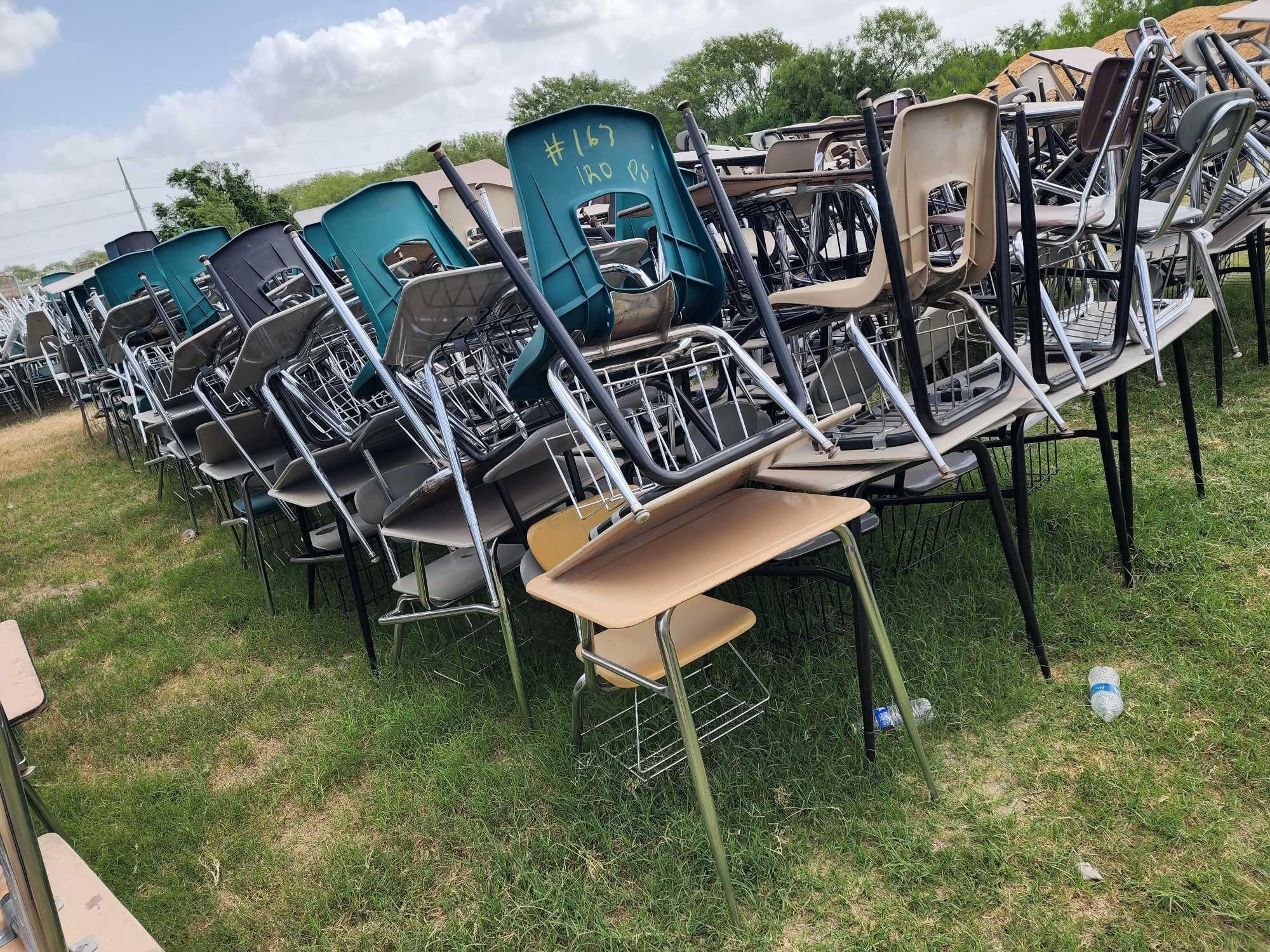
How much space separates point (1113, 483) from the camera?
8.35ft

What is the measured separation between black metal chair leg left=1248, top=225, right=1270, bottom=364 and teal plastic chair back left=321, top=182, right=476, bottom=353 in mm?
3823

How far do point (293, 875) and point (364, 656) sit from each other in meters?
1.13

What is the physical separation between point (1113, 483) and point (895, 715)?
1.04 metres

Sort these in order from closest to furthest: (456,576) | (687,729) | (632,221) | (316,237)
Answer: (687,729) < (456,576) < (632,221) < (316,237)

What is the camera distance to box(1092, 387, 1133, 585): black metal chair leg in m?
2.50

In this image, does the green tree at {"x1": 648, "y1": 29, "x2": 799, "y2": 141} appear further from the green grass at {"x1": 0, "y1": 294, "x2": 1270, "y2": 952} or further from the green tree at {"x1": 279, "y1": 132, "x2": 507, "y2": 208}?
the green grass at {"x1": 0, "y1": 294, "x2": 1270, "y2": 952}

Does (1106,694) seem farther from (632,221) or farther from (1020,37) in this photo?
(1020,37)

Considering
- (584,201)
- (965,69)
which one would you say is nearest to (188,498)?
(584,201)

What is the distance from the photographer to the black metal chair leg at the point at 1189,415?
291 centimetres

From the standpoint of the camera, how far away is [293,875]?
2.14m

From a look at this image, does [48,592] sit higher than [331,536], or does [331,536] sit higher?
[331,536]

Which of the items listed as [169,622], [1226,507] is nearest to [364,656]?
[169,622]

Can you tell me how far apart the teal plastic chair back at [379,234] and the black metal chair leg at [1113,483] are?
1.90 m

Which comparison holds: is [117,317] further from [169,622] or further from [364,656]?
[364,656]
